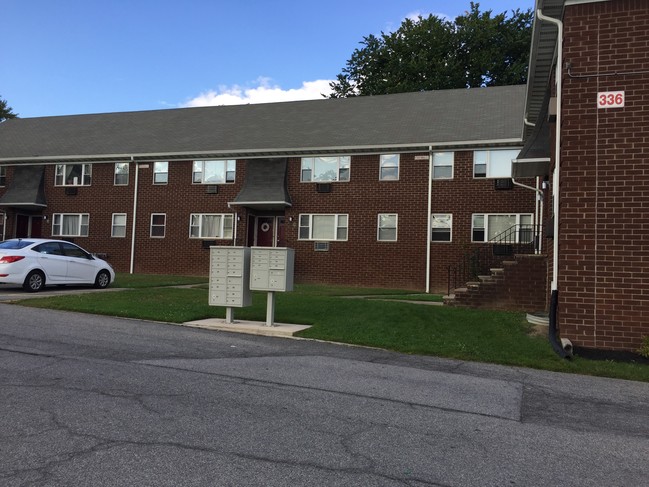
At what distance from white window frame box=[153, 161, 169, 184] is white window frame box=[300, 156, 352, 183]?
21.2 feet

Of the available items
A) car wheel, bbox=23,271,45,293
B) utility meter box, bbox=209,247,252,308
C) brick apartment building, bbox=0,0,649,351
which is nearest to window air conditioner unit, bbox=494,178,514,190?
brick apartment building, bbox=0,0,649,351

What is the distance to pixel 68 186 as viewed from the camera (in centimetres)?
2553

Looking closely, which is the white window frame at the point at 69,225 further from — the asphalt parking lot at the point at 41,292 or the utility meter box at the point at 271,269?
the utility meter box at the point at 271,269

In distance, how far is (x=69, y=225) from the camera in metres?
25.5

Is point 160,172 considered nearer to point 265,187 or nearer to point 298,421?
point 265,187

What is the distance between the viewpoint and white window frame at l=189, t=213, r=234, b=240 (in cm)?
2295

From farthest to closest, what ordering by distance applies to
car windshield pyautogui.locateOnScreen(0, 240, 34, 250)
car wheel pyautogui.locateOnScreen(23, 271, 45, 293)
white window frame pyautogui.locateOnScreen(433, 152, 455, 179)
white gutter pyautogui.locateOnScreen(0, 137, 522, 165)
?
white window frame pyautogui.locateOnScreen(433, 152, 455, 179) → white gutter pyautogui.locateOnScreen(0, 137, 522, 165) → car wheel pyautogui.locateOnScreen(23, 271, 45, 293) → car windshield pyautogui.locateOnScreen(0, 240, 34, 250)

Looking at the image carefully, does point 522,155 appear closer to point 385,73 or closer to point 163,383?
point 163,383

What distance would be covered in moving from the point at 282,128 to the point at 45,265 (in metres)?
12.6

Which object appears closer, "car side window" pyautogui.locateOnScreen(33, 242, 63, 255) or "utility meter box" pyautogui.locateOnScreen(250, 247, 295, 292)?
"utility meter box" pyautogui.locateOnScreen(250, 247, 295, 292)

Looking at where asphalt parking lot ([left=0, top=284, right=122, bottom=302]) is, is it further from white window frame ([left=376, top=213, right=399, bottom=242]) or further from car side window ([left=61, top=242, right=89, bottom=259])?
white window frame ([left=376, top=213, right=399, bottom=242])

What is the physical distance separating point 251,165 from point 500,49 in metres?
22.3

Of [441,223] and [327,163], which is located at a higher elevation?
[327,163]

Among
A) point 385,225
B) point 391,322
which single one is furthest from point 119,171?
point 391,322
